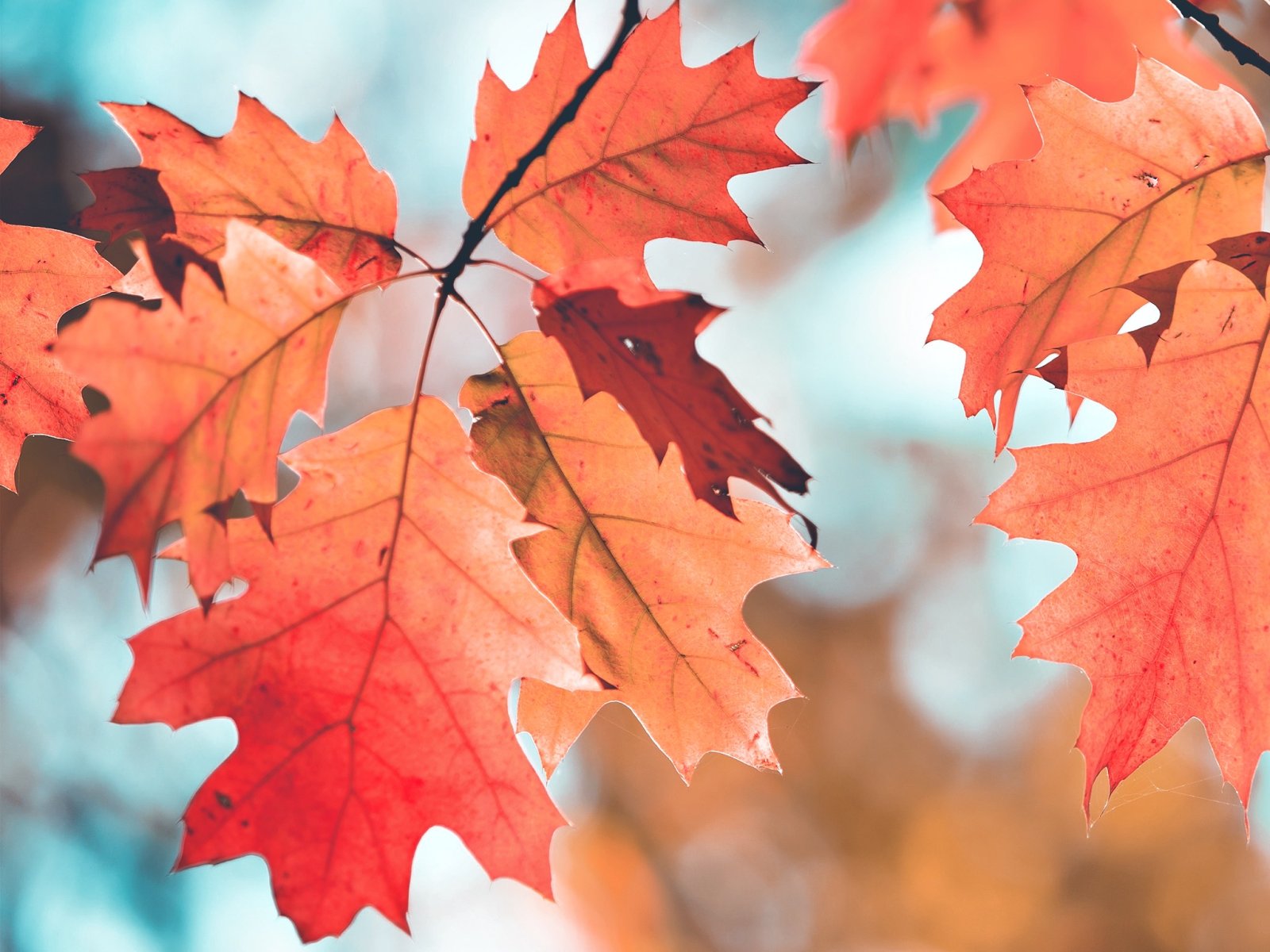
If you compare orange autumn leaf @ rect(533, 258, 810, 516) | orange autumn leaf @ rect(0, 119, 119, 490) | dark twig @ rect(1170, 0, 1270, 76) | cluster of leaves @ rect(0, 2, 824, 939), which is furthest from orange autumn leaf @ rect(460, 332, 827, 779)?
dark twig @ rect(1170, 0, 1270, 76)

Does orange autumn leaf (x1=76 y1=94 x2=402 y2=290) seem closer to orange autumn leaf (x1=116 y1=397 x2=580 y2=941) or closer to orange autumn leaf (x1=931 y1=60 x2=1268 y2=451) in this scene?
orange autumn leaf (x1=116 y1=397 x2=580 y2=941)

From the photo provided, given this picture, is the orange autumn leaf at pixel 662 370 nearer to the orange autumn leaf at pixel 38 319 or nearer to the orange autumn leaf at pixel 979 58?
the orange autumn leaf at pixel 38 319

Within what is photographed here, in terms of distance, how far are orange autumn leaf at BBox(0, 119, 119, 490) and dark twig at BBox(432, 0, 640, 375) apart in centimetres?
36

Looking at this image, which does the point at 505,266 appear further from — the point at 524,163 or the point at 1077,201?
the point at 1077,201

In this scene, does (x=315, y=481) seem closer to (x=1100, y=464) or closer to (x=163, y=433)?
(x=163, y=433)

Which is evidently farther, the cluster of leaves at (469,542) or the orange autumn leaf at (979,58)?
the orange autumn leaf at (979,58)

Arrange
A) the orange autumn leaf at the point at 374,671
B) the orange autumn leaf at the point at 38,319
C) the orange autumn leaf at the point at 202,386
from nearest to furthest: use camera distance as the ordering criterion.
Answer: the orange autumn leaf at the point at 202,386, the orange autumn leaf at the point at 374,671, the orange autumn leaf at the point at 38,319

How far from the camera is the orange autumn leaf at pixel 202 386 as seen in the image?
55cm

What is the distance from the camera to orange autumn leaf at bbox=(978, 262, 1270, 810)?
2.70 feet

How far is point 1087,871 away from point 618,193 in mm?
5876

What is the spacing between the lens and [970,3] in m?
1.72

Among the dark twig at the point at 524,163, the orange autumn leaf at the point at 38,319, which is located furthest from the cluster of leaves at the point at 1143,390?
the orange autumn leaf at the point at 38,319

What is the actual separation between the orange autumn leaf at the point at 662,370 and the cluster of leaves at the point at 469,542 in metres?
0.06

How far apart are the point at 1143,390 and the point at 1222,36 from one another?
1.04 ft
